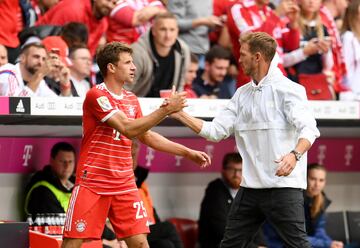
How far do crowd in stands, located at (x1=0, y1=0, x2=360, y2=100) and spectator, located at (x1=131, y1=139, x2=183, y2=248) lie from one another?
78 centimetres

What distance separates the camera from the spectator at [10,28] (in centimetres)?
1075

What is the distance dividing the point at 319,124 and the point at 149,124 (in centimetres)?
400

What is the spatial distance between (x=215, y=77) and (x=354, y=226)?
99.5 inches

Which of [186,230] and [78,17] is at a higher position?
[78,17]

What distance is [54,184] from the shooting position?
33.8 feet

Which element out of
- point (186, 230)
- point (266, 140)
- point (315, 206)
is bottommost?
point (186, 230)

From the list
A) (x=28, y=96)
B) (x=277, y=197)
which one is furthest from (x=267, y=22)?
(x=277, y=197)

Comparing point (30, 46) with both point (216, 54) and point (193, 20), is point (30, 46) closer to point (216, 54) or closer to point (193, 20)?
point (193, 20)

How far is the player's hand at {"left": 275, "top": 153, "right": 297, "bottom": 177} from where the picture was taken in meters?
7.24

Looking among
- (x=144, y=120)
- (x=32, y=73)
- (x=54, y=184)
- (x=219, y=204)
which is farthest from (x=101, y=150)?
(x=219, y=204)

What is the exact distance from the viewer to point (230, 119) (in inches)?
319

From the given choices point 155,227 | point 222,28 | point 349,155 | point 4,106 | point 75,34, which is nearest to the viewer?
point 4,106

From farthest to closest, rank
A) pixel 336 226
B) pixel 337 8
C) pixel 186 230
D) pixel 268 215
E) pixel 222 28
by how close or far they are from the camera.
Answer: pixel 337 8
pixel 336 226
pixel 222 28
pixel 186 230
pixel 268 215

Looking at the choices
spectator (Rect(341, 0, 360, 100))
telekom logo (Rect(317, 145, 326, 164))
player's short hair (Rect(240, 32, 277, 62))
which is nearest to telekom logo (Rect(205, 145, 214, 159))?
telekom logo (Rect(317, 145, 326, 164))
